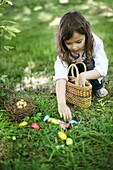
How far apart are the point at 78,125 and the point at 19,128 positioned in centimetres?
43

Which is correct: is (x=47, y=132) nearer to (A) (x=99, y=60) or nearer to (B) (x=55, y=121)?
(B) (x=55, y=121)

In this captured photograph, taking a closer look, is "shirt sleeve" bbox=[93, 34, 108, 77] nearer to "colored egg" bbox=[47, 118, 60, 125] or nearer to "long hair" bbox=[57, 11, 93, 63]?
"long hair" bbox=[57, 11, 93, 63]

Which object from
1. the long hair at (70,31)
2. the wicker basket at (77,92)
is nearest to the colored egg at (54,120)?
the wicker basket at (77,92)

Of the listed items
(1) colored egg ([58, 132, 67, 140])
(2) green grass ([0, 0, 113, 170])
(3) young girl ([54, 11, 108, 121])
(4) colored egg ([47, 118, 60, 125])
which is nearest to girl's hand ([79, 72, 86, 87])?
(3) young girl ([54, 11, 108, 121])

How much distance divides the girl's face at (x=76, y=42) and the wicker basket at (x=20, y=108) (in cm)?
52

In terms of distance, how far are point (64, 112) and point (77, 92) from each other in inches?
7.4

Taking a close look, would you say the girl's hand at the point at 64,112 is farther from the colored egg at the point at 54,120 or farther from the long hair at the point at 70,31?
the long hair at the point at 70,31

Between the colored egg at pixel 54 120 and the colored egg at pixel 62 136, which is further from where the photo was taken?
the colored egg at pixel 54 120

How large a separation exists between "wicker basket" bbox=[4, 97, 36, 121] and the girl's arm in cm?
20

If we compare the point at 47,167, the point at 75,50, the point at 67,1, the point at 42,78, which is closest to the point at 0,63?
the point at 42,78

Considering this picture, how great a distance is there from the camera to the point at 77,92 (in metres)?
2.89

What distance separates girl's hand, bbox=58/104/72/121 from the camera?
2805 millimetres

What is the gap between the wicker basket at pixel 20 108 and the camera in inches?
109

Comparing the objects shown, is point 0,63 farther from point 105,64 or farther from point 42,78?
Result: point 105,64
